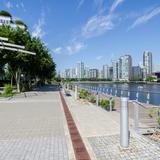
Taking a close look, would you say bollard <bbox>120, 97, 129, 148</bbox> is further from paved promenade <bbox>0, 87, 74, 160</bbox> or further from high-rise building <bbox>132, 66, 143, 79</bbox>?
high-rise building <bbox>132, 66, 143, 79</bbox>

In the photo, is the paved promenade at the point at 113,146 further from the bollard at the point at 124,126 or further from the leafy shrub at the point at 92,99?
the leafy shrub at the point at 92,99

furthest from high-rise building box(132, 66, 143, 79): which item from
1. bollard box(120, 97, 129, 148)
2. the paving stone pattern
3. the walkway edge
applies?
bollard box(120, 97, 129, 148)

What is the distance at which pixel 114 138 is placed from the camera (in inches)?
313

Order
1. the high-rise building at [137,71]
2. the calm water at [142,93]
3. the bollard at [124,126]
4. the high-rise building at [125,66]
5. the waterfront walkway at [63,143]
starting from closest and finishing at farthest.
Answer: the waterfront walkway at [63,143] → the bollard at [124,126] → the calm water at [142,93] → the high-rise building at [125,66] → the high-rise building at [137,71]

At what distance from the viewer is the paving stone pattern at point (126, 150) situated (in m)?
6.10

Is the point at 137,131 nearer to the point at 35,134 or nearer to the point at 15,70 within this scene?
the point at 35,134

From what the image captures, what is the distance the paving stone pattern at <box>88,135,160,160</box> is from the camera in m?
6.10

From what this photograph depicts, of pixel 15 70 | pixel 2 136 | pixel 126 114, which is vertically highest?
pixel 15 70

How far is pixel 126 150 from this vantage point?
21.6 feet

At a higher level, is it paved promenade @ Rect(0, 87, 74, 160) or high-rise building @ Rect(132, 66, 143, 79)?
high-rise building @ Rect(132, 66, 143, 79)

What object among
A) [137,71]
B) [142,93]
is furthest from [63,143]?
[137,71]

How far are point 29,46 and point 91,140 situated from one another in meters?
32.1

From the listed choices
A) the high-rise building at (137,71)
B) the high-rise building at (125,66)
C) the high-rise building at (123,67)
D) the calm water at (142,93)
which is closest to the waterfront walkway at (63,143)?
the calm water at (142,93)

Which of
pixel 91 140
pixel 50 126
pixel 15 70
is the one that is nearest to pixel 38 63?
pixel 15 70
